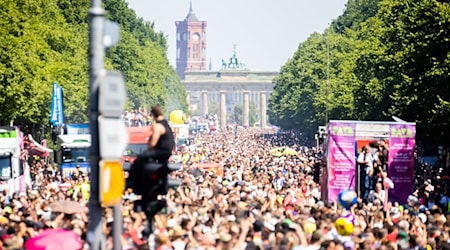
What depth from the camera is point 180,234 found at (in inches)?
763

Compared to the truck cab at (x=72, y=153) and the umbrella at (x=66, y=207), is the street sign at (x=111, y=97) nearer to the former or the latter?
the umbrella at (x=66, y=207)

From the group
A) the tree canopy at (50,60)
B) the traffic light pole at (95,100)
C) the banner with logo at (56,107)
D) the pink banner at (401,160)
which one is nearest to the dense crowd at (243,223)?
the pink banner at (401,160)

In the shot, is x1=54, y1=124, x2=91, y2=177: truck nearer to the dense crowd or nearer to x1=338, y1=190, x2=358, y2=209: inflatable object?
the dense crowd

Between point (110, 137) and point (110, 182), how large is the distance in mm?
407

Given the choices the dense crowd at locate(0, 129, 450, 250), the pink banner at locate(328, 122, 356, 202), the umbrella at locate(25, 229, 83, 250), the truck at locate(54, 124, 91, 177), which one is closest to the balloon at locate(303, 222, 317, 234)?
the dense crowd at locate(0, 129, 450, 250)

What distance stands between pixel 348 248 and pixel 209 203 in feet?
27.5

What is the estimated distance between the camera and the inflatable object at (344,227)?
884 inches

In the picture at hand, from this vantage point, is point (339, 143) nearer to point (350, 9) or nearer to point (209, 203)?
point (209, 203)

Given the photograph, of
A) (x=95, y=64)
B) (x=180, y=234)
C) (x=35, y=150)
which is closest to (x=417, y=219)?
(x=180, y=234)

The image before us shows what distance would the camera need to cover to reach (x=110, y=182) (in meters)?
13.0

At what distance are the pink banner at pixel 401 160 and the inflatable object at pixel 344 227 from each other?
1081 centimetres

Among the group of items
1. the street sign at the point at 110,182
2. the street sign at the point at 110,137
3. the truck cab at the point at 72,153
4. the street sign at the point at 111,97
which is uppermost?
the street sign at the point at 111,97

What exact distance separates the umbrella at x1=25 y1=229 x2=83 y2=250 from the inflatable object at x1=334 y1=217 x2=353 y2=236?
5.36m

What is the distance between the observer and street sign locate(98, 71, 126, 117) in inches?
511
